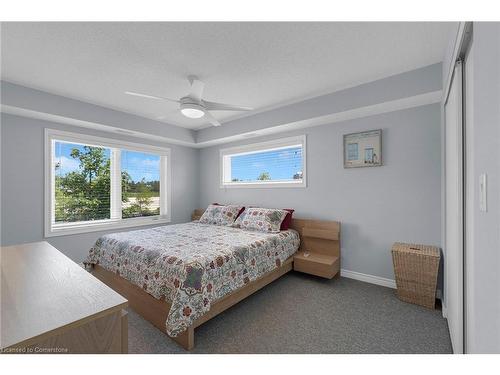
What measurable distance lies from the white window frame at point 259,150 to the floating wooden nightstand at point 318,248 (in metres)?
0.65

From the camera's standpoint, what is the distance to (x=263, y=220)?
3.29 m

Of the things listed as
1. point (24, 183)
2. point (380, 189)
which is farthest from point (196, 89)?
point (24, 183)

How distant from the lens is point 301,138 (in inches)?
135

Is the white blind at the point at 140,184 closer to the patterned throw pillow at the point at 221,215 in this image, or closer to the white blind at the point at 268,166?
the patterned throw pillow at the point at 221,215

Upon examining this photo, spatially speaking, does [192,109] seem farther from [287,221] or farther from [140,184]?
[140,184]

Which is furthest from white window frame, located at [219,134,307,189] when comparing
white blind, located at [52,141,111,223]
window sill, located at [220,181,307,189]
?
white blind, located at [52,141,111,223]

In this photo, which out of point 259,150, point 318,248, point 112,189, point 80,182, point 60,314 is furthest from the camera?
point 259,150

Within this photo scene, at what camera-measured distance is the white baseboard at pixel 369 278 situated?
8.85ft

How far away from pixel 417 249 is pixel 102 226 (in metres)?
A: 4.24

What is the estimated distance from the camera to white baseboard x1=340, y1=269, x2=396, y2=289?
8.85 ft

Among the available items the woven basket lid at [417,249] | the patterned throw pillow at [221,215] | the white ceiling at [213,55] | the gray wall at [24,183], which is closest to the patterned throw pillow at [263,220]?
the patterned throw pillow at [221,215]

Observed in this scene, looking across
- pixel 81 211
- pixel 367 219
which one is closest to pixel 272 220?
pixel 367 219

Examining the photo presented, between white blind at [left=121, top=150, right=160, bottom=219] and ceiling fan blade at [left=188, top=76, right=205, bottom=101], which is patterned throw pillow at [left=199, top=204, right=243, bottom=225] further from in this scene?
ceiling fan blade at [left=188, top=76, right=205, bottom=101]

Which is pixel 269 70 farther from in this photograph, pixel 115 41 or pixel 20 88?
pixel 20 88
